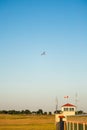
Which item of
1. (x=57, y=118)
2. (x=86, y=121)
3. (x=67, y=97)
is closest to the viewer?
(x=86, y=121)

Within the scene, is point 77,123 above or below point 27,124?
below

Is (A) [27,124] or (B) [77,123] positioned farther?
(A) [27,124]

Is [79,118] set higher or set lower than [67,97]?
lower

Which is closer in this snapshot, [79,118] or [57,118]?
[79,118]

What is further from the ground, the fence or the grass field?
the grass field

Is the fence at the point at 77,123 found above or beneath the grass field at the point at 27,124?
beneath

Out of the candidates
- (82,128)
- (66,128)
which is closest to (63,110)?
(66,128)

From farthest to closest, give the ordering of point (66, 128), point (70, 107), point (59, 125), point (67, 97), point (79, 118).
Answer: point (67, 97) → point (70, 107) → point (59, 125) → point (66, 128) → point (79, 118)

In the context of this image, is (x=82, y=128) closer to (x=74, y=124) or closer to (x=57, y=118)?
(x=74, y=124)

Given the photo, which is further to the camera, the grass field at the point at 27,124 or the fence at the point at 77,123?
the grass field at the point at 27,124

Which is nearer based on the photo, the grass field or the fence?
the fence

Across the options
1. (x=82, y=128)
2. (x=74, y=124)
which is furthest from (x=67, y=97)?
(x=82, y=128)
